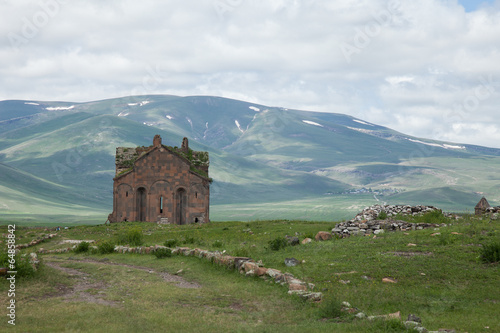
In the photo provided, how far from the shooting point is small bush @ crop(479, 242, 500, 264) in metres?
17.3

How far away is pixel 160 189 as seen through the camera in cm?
5781

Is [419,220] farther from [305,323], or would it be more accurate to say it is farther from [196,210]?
[196,210]

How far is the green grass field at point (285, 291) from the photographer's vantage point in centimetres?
1286

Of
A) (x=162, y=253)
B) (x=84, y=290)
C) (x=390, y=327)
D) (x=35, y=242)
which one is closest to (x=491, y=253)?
(x=390, y=327)

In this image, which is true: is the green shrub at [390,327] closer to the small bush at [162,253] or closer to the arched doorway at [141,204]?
the small bush at [162,253]

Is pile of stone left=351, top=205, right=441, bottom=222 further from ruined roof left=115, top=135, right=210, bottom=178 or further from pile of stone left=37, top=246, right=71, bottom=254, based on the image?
ruined roof left=115, top=135, right=210, bottom=178

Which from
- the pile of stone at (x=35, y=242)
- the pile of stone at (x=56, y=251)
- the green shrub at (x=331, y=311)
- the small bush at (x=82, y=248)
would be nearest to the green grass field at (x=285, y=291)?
the green shrub at (x=331, y=311)

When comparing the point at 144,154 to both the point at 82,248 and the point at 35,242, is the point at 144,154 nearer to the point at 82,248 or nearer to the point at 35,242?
the point at 35,242

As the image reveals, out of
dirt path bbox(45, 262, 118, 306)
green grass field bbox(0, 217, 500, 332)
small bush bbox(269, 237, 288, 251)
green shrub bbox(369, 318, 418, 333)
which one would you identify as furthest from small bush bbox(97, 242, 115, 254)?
green shrub bbox(369, 318, 418, 333)

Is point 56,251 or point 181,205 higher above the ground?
point 181,205

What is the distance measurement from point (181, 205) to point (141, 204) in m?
4.47

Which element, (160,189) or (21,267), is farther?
(160,189)

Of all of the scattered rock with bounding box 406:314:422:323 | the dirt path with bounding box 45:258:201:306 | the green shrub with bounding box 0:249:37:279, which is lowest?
the dirt path with bounding box 45:258:201:306

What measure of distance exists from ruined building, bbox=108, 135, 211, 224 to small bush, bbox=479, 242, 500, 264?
139 feet
